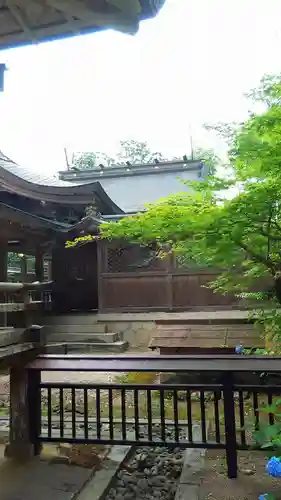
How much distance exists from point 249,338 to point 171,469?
11.6 feet

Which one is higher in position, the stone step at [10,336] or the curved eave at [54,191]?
the curved eave at [54,191]

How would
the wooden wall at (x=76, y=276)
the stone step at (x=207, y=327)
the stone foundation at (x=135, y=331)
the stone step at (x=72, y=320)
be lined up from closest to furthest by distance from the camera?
1. the stone step at (x=207, y=327)
2. the stone foundation at (x=135, y=331)
3. the stone step at (x=72, y=320)
4. the wooden wall at (x=76, y=276)

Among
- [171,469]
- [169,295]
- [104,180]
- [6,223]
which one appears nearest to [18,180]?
[6,223]

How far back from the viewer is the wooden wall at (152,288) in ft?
36.6

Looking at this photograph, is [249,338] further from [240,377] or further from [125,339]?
[125,339]

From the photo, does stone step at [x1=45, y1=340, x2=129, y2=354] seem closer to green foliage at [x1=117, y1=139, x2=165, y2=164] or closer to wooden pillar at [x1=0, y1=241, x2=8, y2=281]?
wooden pillar at [x1=0, y1=241, x2=8, y2=281]

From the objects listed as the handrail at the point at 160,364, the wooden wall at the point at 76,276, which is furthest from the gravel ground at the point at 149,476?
the wooden wall at the point at 76,276

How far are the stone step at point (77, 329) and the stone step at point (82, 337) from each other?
0.12m

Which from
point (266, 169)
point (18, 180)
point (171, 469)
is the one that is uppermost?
point (18, 180)

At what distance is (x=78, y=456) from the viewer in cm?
425

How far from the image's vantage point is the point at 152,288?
37.9 feet

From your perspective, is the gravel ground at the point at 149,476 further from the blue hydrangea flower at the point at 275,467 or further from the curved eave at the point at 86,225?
the curved eave at the point at 86,225

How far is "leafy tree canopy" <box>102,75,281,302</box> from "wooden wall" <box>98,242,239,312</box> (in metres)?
7.40

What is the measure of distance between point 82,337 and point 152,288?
2346 millimetres
